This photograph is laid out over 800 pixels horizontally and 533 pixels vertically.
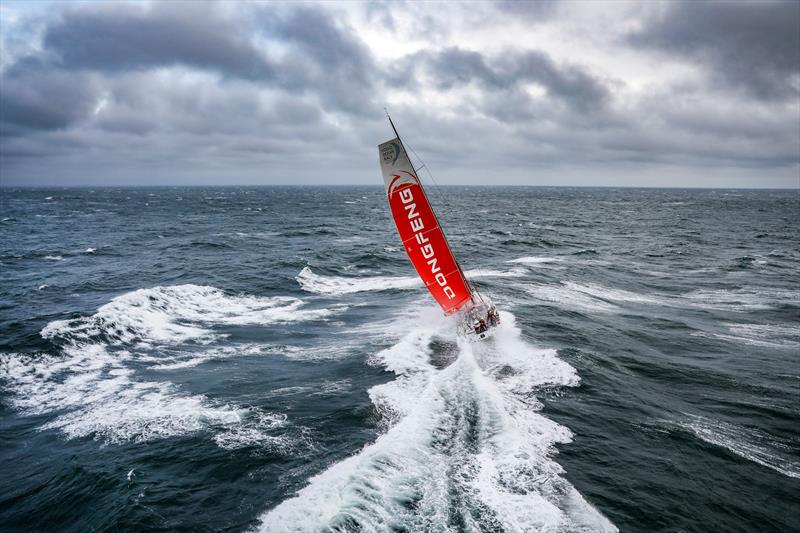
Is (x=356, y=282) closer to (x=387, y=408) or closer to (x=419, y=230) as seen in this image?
(x=419, y=230)

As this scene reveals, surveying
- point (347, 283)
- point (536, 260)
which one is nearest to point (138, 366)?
point (347, 283)

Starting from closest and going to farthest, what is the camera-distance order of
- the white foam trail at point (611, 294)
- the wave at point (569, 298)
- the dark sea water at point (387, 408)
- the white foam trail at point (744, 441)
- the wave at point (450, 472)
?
the wave at point (450, 472) < the dark sea water at point (387, 408) < the white foam trail at point (744, 441) < the wave at point (569, 298) < the white foam trail at point (611, 294)

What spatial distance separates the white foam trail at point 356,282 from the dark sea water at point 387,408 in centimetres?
37

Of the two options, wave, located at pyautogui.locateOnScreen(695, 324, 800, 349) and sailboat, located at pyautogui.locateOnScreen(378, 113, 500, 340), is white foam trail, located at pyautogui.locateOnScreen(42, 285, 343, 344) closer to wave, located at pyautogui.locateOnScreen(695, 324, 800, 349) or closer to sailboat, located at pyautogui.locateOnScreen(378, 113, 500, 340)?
sailboat, located at pyautogui.locateOnScreen(378, 113, 500, 340)

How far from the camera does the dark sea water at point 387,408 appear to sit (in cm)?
945

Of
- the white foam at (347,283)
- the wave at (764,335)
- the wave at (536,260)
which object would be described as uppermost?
the wave at (536,260)

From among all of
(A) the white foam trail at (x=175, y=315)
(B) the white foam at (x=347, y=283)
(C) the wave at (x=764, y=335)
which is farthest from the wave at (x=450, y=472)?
(B) the white foam at (x=347, y=283)

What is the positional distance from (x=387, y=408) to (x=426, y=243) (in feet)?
27.1

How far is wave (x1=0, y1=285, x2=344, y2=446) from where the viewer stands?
12414 millimetres

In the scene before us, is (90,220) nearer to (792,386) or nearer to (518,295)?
(518,295)

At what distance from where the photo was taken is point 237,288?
2923 cm

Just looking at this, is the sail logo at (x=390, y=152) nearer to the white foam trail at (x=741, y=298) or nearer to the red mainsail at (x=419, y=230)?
the red mainsail at (x=419, y=230)

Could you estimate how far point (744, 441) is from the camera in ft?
40.2

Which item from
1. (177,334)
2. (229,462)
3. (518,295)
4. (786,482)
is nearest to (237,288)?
(177,334)
